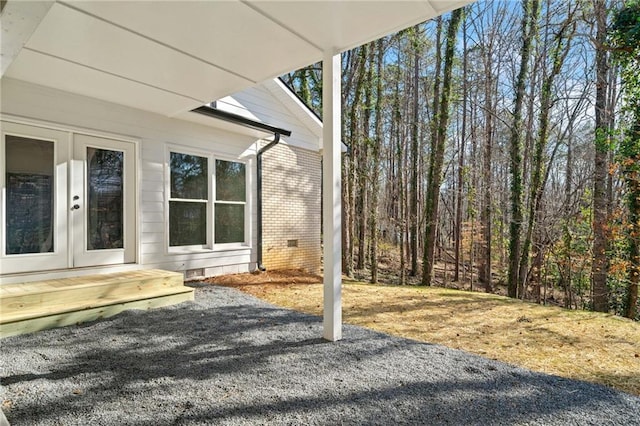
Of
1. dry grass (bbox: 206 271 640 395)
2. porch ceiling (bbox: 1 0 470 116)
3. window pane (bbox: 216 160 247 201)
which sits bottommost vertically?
dry grass (bbox: 206 271 640 395)

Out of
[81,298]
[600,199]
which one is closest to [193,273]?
[81,298]

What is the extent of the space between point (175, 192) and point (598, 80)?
10.5 m

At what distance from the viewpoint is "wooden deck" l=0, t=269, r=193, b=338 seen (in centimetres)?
312

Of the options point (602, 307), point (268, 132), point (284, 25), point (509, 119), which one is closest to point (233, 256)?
point (268, 132)

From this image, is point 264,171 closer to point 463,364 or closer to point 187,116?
point 187,116

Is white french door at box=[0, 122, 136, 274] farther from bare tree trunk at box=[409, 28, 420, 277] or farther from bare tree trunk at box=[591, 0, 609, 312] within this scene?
bare tree trunk at box=[591, 0, 609, 312]

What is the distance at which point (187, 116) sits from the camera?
535cm

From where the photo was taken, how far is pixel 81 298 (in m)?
3.60

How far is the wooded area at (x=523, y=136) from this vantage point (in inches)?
288

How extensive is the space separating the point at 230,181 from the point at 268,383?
473cm

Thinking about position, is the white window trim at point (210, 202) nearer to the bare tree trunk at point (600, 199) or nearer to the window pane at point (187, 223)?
the window pane at point (187, 223)

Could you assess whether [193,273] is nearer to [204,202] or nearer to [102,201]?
[204,202]

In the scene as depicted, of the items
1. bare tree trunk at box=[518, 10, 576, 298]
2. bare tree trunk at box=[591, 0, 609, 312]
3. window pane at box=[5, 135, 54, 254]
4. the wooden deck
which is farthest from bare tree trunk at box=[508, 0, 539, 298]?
window pane at box=[5, 135, 54, 254]

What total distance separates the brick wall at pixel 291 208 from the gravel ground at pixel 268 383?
157 inches
